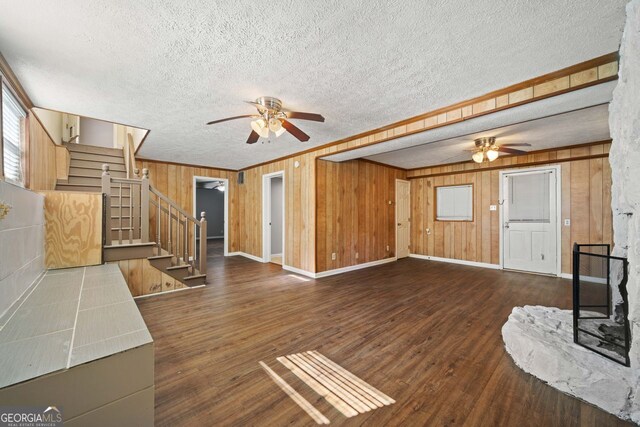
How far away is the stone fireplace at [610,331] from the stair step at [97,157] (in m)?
7.19

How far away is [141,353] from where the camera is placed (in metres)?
1.15

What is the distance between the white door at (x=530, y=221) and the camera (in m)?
4.67

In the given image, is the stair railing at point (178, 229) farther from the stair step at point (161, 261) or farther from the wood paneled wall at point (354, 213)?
the wood paneled wall at point (354, 213)

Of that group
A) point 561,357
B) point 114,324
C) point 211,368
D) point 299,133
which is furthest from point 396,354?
point 299,133

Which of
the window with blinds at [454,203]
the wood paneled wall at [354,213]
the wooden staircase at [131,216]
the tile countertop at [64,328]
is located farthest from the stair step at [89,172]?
the window with blinds at [454,203]

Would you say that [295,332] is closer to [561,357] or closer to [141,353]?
[141,353]

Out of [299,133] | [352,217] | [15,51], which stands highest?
[15,51]

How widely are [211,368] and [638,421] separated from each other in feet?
8.80

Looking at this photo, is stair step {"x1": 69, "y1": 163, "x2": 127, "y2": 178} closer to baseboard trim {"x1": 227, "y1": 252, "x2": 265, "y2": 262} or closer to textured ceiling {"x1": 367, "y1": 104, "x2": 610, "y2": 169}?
baseboard trim {"x1": 227, "y1": 252, "x2": 265, "y2": 262}

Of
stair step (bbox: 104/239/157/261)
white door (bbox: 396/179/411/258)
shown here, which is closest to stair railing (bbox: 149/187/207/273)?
stair step (bbox: 104/239/157/261)

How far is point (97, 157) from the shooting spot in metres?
5.18

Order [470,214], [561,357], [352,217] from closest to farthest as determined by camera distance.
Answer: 1. [561,357]
2. [352,217]
3. [470,214]

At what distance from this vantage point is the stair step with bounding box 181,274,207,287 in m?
3.72

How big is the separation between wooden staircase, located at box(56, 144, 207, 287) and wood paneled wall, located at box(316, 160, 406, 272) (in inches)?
83.2
